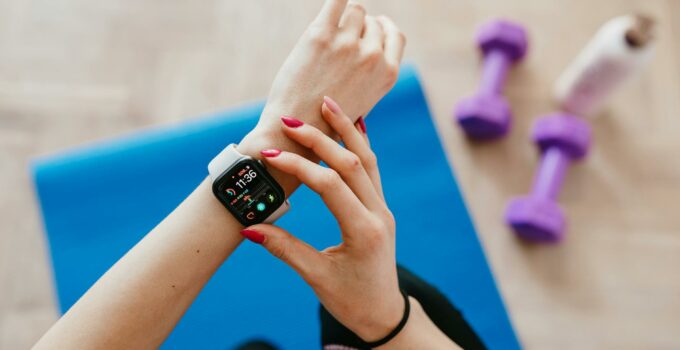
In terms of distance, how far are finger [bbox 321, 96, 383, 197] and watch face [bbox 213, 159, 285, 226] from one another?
0.10m

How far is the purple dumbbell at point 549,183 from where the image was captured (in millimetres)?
1226

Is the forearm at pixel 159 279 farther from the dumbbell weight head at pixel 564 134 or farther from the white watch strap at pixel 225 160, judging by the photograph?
the dumbbell weight head at pixel 564 134

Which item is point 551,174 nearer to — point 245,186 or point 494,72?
point 494,72

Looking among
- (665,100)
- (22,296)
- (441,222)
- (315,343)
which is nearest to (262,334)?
(315,343)

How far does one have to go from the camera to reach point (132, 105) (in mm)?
1420

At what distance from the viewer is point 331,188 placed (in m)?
0.56

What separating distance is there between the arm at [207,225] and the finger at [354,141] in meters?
0.08

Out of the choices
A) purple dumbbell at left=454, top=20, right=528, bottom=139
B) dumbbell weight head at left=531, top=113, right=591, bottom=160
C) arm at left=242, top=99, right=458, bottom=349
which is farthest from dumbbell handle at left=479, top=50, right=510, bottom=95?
arm at left=242, top=99, right=458, bottom=349

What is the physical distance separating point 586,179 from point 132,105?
3.91 feet

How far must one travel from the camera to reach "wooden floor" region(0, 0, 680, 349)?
125 cm

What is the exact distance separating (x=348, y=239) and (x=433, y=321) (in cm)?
33

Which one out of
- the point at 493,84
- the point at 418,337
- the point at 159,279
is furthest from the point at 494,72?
the point at 159,279

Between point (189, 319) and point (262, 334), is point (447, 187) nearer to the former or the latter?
point (262, 334)

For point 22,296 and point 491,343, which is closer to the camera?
point 491,343
